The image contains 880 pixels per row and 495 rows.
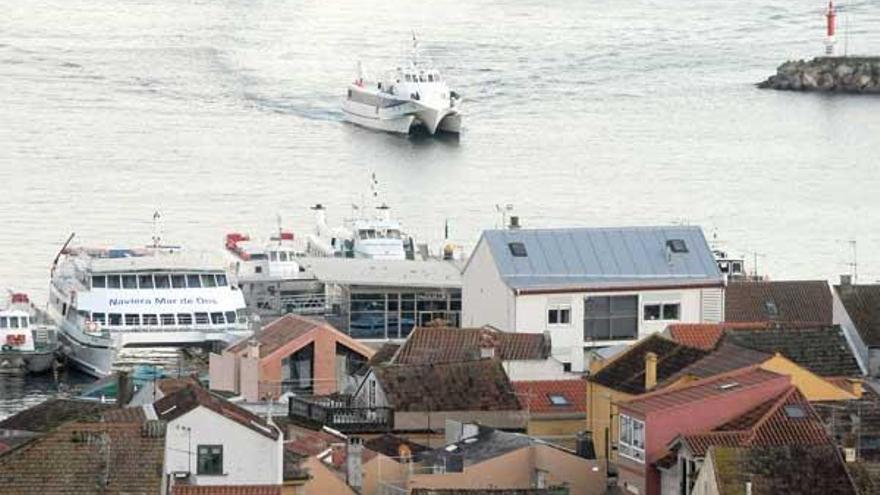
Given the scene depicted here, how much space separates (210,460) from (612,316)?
52.3 feet

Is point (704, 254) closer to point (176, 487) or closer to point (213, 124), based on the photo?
point (176, 487)

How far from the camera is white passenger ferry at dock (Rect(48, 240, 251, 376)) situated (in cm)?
5419

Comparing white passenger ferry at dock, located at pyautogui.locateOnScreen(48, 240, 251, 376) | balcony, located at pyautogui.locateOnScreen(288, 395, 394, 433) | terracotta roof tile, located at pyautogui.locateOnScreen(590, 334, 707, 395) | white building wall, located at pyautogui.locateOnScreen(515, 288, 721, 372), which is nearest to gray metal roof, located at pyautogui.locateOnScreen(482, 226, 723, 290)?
white building wall, located at pyautogui.locateOnScreen(515, 288, 721, 372)

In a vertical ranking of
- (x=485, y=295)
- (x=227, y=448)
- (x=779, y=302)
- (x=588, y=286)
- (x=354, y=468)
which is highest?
(x=588, y=286)

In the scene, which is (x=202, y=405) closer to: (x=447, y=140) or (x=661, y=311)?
(x=661, y=311)

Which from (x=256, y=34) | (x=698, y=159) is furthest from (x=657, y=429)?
(x=256, y=34)

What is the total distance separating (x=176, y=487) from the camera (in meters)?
24.8

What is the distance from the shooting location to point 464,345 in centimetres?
3775

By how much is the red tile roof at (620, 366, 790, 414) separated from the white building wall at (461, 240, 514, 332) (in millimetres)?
11129

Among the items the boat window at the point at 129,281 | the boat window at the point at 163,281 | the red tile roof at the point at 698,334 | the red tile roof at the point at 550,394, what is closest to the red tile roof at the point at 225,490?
the red tile roof at the point at 550,394

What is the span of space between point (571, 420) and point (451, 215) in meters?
A: 38.9

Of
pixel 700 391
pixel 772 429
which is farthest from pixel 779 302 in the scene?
pixel 772 429

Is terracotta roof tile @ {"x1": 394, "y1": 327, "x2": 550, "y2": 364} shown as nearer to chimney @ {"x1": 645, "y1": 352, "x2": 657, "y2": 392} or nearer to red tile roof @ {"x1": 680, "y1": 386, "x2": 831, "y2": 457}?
chimney @ {"x1": 645, "y1": 352, "x2": 657, "y2": 392}

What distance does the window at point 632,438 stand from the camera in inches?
1184
